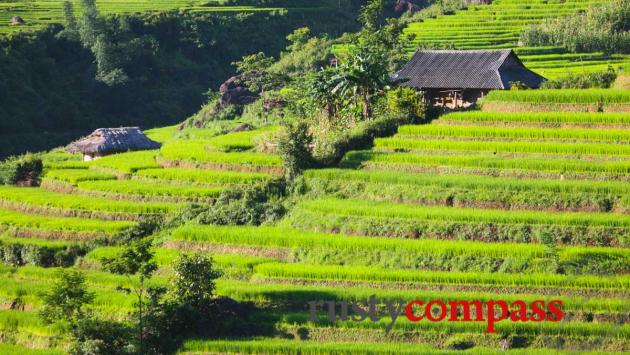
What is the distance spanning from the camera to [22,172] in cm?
4494

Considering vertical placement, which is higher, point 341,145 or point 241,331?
point 341,145

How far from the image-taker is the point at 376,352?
989 inches

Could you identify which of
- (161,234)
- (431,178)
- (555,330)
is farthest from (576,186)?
(161,234)

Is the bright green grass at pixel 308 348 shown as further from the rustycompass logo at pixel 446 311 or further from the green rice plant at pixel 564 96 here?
the green rice plant at pixel 564 96

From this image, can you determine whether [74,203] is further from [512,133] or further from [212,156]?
[512,133]

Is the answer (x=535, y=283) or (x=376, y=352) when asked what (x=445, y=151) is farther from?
(x=376, y=352)

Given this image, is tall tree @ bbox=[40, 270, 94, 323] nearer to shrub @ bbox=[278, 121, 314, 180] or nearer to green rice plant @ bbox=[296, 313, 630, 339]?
green rice plant @ bbox=[296, 313, 630, 339]

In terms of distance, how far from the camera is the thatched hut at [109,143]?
49.4 metres

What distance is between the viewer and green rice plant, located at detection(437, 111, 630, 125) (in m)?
38.0

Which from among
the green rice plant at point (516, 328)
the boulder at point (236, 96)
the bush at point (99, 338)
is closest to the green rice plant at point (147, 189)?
the bush at point (99, 338)

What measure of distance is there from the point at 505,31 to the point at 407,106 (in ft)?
73.3

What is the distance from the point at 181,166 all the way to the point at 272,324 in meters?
16.2

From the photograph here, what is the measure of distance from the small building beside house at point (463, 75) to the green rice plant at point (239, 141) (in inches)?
260

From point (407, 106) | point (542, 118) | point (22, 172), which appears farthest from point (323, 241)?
point (22, 172)
